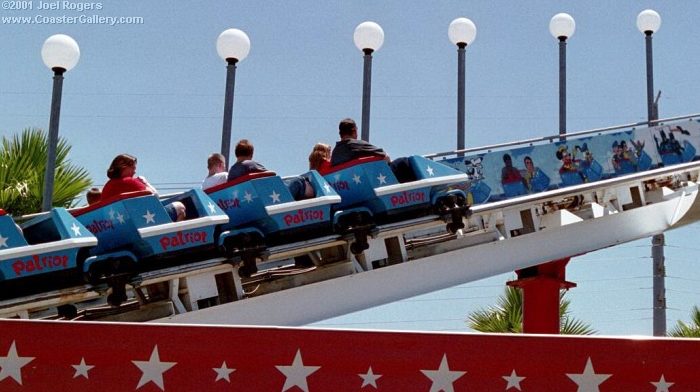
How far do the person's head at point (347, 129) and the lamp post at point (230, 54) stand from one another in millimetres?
2898

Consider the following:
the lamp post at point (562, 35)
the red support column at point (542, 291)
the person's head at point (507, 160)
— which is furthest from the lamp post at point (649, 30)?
the person's head at point (507, 160)

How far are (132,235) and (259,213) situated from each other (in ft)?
3.14

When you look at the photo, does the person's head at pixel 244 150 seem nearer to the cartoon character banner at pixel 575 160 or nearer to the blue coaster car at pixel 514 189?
the cartoon character banner at pixel 575 160

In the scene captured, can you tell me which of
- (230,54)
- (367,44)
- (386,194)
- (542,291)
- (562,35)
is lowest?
(542,291)

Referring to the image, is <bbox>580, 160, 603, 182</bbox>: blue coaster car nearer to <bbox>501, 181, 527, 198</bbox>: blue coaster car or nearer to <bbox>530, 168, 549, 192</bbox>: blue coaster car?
<bbox>530, 168, 549, 192</bbox>: blue coaster car

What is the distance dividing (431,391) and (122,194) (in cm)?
343

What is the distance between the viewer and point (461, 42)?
13164 millimetres

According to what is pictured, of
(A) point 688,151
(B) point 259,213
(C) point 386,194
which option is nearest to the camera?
(B) point 259,213

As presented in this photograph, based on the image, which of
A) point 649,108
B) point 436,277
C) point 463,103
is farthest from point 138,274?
point 649,108

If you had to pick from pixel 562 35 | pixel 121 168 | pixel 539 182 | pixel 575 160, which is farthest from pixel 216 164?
pixel 562 35

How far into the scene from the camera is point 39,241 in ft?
22.1

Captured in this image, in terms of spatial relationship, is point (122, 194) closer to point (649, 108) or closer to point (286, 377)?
point (286, 377)

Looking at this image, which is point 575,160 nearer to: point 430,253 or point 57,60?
point 430,253

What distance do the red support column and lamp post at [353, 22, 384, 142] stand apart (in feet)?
8.70
